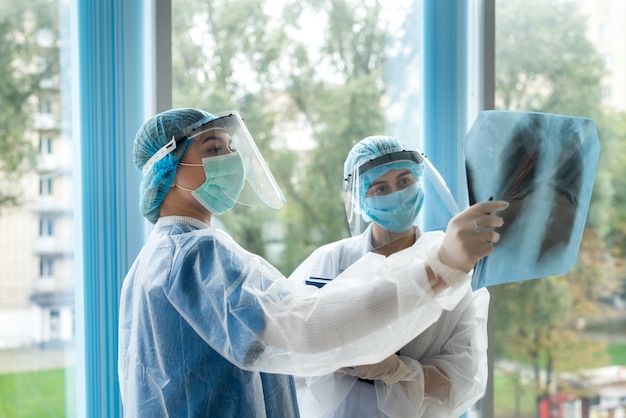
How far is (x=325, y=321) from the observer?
1217 millimetres

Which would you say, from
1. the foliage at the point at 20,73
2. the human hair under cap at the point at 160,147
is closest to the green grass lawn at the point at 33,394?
the foliage at the point at 20,73

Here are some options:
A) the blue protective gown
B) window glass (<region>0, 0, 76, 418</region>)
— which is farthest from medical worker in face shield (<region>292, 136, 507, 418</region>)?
window glass (<region>0, 0, 76, 418</region>)

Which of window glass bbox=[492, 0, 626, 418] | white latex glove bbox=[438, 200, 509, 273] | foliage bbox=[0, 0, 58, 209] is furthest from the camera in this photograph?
window glass bbox=[492, 0, 626, 418]

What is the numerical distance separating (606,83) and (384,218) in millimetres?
1799

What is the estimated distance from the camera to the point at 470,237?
1.20 m

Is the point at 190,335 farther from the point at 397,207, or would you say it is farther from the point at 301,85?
the point at 301,85

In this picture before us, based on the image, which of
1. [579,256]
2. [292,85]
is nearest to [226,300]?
[292,85]

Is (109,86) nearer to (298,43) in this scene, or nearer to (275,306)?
(298,43)

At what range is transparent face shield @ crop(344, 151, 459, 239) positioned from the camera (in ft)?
5.42

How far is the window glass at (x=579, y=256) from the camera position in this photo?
2787 mm

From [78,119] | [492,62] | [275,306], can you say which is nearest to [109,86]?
[78,119]

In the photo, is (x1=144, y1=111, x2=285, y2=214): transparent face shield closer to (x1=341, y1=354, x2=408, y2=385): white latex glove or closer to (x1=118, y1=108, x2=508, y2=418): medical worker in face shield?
(x1=118, y1=108, x2=508, y2=418): medical worker in face shield

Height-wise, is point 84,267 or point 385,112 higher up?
point 385,112

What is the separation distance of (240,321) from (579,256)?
2.14 meters
